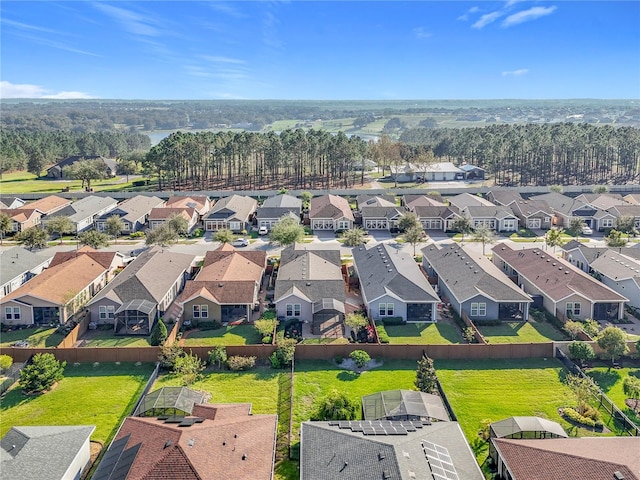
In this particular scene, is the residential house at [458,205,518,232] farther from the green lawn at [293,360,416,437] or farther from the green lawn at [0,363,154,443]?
the green lawn at [0,363,154,443]

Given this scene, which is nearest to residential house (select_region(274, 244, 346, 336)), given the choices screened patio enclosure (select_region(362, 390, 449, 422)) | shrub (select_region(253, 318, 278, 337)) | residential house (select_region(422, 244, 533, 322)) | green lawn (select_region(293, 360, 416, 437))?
shrub (select_region(253, 318, 278, 337))

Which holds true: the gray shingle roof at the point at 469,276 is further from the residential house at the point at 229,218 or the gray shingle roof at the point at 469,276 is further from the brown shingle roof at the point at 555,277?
the residential house at the point at 229,218

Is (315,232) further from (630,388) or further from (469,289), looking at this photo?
(630,388)

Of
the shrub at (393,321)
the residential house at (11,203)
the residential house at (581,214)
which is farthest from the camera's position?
the residential house at (11,203)

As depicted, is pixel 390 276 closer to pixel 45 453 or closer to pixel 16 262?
pixel 45 453

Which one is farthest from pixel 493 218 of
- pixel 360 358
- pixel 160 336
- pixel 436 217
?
pixel 160 336

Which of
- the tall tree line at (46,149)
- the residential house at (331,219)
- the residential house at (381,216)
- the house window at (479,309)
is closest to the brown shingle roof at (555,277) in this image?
the house window at (479,309)
